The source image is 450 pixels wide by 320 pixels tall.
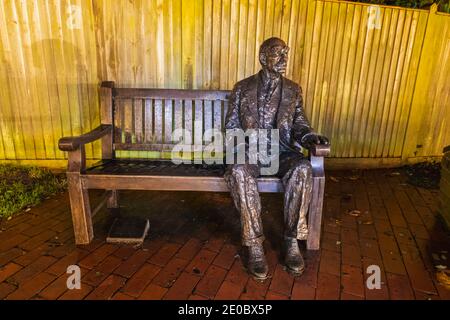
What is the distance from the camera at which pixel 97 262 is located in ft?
8.87

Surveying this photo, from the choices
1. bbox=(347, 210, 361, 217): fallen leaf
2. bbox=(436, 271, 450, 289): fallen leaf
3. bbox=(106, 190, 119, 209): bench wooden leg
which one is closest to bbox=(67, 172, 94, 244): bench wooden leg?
bbox=(106, 190, 119, 209): bench wooden leg

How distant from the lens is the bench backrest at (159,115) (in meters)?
3.44

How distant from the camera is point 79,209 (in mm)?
2859

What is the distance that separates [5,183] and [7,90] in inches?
47.6

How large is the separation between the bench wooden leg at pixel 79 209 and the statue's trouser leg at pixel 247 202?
131 centimetres

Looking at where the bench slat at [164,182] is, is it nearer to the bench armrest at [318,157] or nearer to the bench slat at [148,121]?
the bench armrest at [318,157]

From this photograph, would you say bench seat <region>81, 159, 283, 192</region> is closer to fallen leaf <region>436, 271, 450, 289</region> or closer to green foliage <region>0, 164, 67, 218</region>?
green foliage <region>0, 164, 67, 218</region>

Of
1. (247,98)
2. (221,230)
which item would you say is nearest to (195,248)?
(221,230)

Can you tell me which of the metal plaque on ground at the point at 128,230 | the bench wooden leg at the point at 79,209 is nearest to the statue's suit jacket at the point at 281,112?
the metal plaque on ground at the point at 128,230

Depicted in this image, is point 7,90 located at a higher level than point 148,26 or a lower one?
lower

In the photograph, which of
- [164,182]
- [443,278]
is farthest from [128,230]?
[443,278]

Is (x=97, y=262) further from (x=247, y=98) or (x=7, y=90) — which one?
(x=7, y=90)

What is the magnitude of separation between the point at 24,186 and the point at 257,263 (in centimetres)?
300

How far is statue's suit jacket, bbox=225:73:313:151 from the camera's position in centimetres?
304
